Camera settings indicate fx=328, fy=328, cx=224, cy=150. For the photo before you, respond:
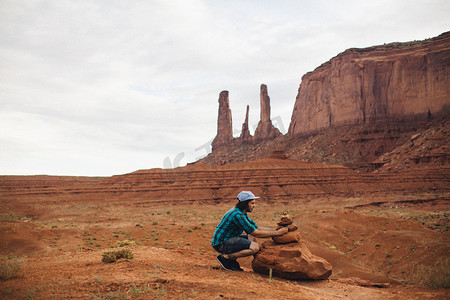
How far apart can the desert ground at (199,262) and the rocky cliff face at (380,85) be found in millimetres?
49647

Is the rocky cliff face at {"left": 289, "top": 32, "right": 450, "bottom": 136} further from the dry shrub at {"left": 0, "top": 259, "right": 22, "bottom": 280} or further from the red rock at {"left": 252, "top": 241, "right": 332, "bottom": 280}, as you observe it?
the dry shrub at {"left": 0, "top": 259, "right": 22, "bottom": 280}

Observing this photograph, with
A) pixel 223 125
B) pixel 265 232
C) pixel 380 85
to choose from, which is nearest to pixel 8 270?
pixel 265 232

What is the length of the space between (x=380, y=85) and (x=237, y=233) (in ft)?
307

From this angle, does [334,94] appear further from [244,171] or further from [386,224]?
[386,224]

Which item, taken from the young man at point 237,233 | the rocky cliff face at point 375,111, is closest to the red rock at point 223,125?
the rocky cliff face at point 375,111

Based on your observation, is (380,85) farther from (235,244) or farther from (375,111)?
(235,244)

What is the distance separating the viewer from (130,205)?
45.3m

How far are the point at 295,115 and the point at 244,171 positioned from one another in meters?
63.6

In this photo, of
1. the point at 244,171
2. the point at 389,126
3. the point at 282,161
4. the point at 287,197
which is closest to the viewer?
the point at 287,197

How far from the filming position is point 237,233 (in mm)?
7059

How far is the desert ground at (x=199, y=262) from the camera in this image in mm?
5266

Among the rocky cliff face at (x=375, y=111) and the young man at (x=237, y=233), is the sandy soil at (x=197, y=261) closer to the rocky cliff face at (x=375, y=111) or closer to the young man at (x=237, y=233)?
the young man at (x=237, y=233)

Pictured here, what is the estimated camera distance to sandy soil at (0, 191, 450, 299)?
5.25 m

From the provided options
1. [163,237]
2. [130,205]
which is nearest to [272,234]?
[163,237]
